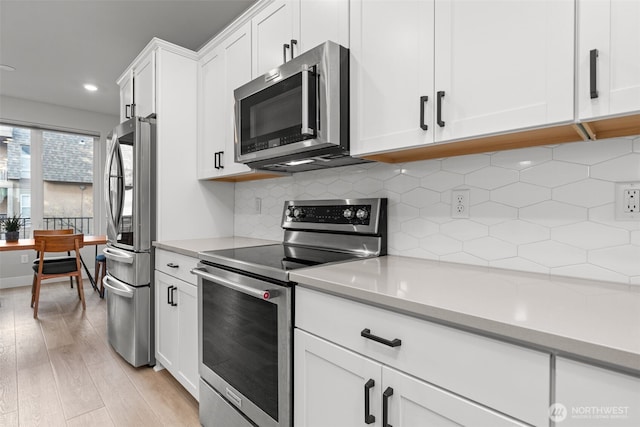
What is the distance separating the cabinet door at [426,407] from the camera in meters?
0.73

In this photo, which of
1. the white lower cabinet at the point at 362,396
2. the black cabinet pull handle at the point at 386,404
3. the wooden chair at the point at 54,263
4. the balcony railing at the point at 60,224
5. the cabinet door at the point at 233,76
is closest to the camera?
the white lower cabinet at the point at 362,396

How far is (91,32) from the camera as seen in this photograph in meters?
2.77

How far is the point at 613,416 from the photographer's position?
1.89 feet

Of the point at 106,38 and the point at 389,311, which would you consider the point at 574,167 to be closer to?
the point at 389,311

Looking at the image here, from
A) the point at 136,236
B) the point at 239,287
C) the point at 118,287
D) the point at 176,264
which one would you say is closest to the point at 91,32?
the point at 136,236

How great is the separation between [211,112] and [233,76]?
35cm

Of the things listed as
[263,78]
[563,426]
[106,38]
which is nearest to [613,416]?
[563,426]

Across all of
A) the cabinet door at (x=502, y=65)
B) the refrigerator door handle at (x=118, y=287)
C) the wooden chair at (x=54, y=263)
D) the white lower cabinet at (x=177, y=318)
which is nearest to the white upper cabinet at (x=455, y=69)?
the cabinet door at (x=502, y=65)

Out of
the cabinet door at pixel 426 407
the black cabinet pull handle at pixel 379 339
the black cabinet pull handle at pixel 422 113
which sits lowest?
the cabinet door at pixel 426 407

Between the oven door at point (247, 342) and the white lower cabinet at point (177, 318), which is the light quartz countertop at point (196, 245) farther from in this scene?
the oven door at point (247, 342)

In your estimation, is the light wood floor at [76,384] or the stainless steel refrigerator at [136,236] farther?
the stainless steel refrigerator at [136,236]

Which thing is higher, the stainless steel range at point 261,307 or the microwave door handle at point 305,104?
the microwave door handle at point 305,104

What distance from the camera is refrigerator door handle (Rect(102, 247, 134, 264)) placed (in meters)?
2.28

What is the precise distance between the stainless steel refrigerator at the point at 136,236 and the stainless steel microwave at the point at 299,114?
0.81 metres
